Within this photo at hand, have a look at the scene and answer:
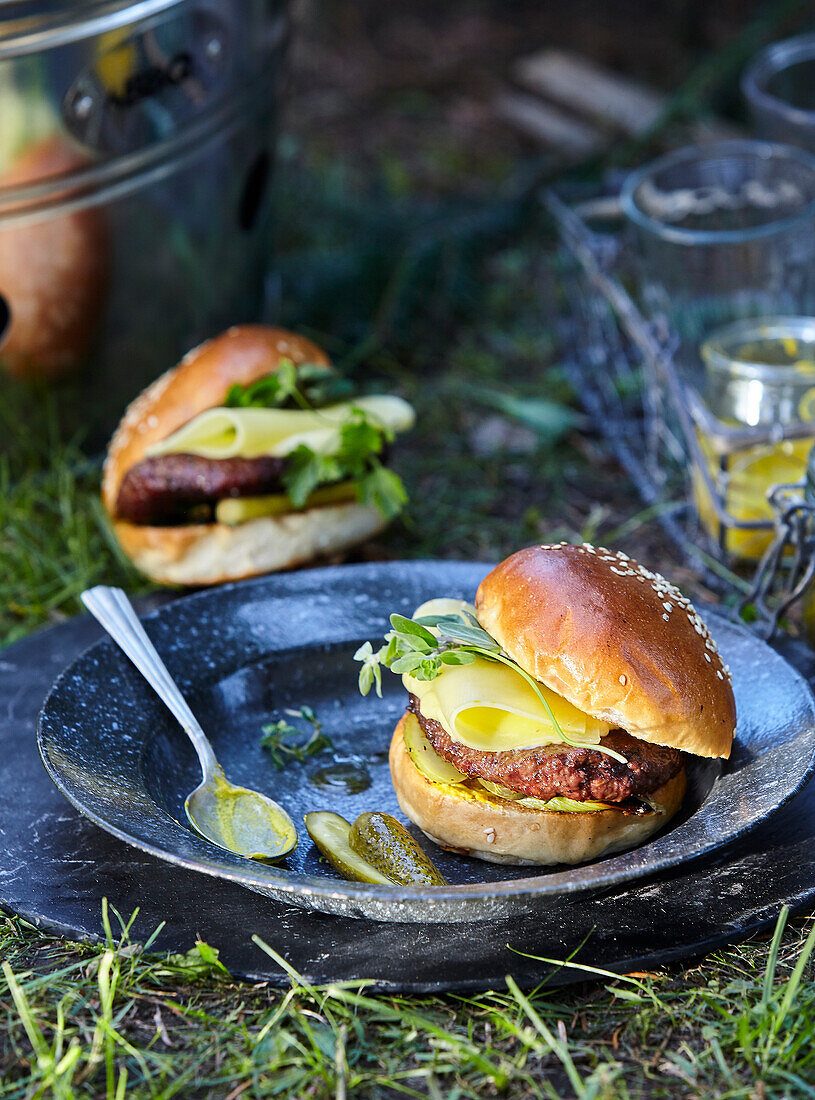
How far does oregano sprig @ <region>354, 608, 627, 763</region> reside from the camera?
1.84 meters

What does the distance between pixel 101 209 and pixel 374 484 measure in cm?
127

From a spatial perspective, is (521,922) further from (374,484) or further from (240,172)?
(240,172)

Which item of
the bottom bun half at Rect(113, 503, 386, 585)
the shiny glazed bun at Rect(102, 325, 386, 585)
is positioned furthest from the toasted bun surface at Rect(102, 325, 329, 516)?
the bottom bun half at Rect(113, 503, 386, 585)

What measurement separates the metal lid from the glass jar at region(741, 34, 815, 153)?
2179mm

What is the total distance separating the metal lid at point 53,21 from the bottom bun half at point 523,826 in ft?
7.36

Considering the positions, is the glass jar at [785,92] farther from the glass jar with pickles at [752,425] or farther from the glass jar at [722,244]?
the glass jar with pickles at [752,425]

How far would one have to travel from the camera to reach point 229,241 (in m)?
3.93

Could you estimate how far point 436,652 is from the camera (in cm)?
189

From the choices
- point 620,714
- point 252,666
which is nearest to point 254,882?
point 620,714

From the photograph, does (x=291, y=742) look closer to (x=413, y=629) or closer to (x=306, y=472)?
(x=413, y=629)

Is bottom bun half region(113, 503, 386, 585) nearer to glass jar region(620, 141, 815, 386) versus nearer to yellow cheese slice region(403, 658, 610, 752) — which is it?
yellow cheese slice region(403, 658, 610, 752)

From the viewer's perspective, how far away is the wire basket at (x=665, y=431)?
2.45m

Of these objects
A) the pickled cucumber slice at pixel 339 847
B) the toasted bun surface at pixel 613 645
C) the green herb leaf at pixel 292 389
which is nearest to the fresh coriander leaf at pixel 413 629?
the toasted bun surface at pixel 613 645

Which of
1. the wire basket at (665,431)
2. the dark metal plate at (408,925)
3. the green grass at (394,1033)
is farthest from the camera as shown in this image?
the wire basket at (665,431)
